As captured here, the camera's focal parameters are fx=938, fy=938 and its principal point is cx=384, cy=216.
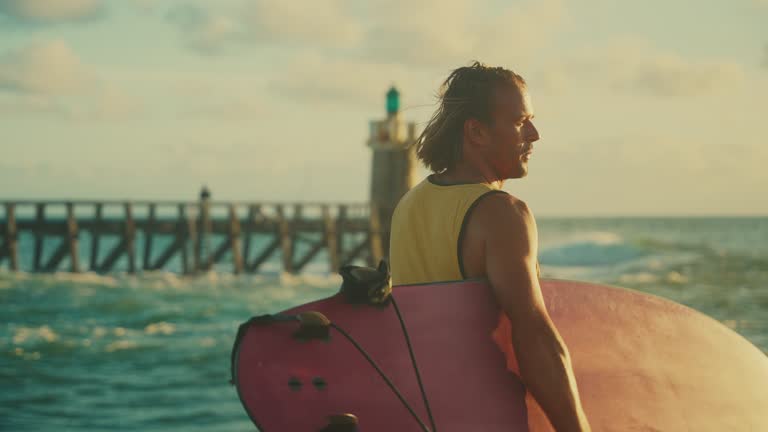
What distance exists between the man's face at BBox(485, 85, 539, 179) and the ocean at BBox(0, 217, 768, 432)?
5.34m

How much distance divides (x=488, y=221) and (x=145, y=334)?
38.3 feet

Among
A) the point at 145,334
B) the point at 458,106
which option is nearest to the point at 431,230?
the point at 458,106

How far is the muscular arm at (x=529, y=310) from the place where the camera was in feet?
6.85

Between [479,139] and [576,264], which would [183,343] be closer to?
[479,139]

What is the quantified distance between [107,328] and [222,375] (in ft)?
16.2

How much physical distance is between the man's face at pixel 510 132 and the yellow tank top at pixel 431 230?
12 centimetres

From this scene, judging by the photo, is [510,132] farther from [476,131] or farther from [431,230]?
[431,230]

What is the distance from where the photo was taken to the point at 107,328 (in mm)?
13945

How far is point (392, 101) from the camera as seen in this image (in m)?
19.0

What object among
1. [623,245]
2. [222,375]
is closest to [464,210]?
[222,375]

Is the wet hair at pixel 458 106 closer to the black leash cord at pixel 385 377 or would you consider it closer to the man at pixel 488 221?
the man at pixel 488 221

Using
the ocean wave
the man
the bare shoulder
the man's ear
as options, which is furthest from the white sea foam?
the ocean wave

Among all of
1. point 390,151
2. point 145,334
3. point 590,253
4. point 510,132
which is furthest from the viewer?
point 590,253

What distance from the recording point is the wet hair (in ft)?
Answer: 7.53
